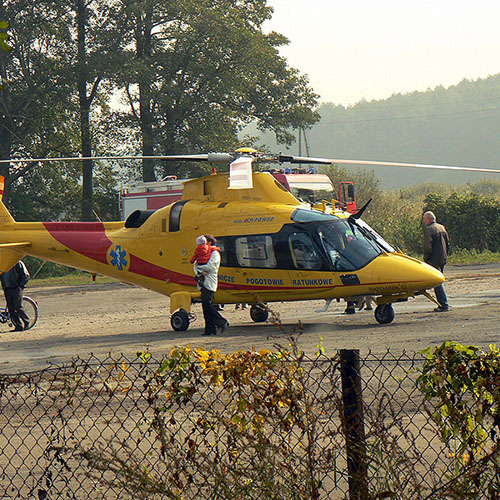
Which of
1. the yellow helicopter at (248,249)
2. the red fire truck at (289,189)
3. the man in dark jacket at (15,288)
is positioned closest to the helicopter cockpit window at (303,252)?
the yellow helicopter at (248,249)

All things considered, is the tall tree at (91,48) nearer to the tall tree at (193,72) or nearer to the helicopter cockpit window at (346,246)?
the tall tree at (193,72)

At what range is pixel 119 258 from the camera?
1630 centimetres

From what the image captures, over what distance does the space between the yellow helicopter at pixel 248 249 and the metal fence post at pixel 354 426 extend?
27.1 feet

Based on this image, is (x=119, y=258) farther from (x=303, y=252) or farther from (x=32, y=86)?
(x=32, y=86)

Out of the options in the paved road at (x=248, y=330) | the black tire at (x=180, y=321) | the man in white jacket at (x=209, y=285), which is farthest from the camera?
the black tire at (x=180, y=321)

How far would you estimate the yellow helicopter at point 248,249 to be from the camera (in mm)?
14070

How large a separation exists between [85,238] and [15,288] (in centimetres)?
163

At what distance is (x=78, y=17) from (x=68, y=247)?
91.8 ft

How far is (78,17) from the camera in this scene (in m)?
41.9

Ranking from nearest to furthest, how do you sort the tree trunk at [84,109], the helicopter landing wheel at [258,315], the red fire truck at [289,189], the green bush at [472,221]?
the helicopter landing wheel at [258,315] < the red fire truck at [289,189] < the green bush at [472,221] < the tree trunk at [84,109]

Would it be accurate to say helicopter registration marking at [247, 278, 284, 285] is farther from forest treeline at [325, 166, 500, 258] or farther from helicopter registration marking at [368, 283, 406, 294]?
forest treeline at [325, 166, 500, 258]

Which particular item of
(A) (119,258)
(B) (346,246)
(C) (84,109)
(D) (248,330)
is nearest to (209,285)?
(D) (248,330)

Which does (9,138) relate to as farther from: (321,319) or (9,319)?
(321,319)

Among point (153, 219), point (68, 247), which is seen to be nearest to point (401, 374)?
point (153, 219)
